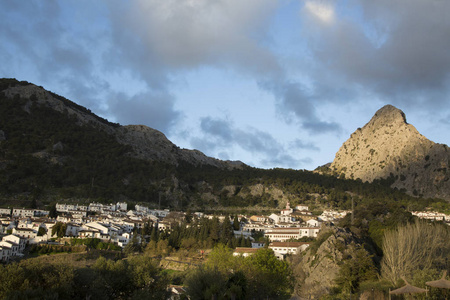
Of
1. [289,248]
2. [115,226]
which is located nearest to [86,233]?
[115,226]

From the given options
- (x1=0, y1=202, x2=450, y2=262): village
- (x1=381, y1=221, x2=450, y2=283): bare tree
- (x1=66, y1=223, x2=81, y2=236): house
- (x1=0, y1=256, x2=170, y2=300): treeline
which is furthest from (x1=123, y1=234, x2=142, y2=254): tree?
(x1=381, y1=221, x2=450, y2=283): bare tree

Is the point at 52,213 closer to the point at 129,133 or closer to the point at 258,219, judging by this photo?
the point at 258,219

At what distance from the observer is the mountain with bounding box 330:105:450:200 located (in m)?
136

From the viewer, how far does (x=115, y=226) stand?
82500 millimetres

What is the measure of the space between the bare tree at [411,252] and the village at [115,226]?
2115cm

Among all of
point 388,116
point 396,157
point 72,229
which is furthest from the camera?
point 388,116

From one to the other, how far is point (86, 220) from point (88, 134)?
74236 mm

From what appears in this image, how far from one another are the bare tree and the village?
21.1 metres

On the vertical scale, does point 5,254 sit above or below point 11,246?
below

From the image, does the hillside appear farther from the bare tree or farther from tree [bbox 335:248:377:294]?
tree [bbox 335:248:377:294]

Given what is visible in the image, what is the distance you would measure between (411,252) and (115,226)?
5662 cm

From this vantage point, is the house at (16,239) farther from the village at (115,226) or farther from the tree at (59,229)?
the tree at (59,229)

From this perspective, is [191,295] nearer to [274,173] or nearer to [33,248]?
[33,248]

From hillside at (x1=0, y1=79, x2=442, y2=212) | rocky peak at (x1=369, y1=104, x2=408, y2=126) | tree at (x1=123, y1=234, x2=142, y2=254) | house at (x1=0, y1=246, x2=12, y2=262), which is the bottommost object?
house at (x1=0, y1=246, x2=12, y2=262)
